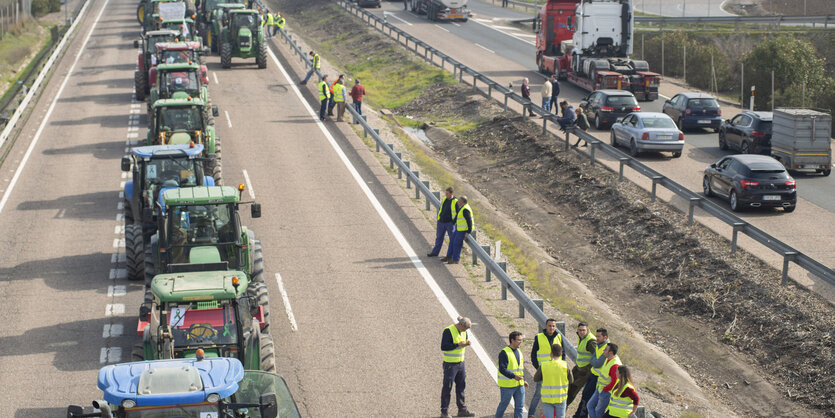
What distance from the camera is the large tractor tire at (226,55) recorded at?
45156 millimetres

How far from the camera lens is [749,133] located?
3291 cm

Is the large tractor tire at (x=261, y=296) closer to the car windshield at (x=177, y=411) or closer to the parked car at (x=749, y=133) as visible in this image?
the car windshield at (x=177, y=411)

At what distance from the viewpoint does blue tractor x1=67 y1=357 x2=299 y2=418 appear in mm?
9477

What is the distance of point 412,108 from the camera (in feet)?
149

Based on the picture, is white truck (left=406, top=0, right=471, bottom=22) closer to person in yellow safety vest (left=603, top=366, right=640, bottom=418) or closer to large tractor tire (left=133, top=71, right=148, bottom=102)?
large tractor tire (left=133, top=71, right=148, bottom=102)

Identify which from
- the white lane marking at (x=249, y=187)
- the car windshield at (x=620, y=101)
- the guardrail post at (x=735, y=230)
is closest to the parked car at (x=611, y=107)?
the car windshield at (x=620, y=101)

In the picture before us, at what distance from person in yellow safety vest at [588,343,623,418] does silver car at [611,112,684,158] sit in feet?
67.9

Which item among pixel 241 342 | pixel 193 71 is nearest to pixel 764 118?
pixel 193 71

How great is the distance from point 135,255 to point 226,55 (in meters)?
26.8

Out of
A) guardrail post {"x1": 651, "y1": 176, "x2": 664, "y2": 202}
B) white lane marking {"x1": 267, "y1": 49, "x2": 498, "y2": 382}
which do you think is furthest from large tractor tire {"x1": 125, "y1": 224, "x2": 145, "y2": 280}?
guardrail post {"x1": 651, "y1": 176, "x2": 664, "y2": 202}

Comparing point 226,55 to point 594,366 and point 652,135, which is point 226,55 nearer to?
point 652,135

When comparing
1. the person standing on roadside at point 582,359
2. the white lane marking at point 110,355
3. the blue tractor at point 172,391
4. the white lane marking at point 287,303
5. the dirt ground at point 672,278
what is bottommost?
the dirt ground at point 672,278

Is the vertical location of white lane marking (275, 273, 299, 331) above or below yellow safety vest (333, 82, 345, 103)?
below

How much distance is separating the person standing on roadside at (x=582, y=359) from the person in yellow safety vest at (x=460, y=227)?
6.70m
